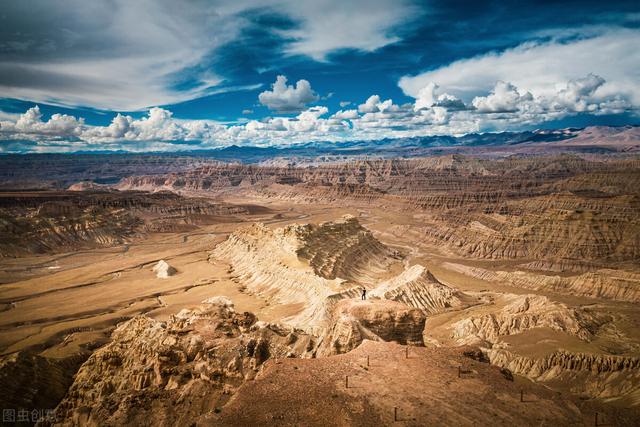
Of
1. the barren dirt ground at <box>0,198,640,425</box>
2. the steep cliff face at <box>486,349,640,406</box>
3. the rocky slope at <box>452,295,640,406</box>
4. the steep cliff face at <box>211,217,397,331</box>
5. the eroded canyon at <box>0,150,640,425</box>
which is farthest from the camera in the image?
the steep cliff face at <box>211,217,397,331</box>

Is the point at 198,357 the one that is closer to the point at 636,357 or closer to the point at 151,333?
the point at 151,333

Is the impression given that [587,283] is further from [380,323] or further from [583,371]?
[380,323]

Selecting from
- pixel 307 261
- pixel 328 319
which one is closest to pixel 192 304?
pixel 307 261

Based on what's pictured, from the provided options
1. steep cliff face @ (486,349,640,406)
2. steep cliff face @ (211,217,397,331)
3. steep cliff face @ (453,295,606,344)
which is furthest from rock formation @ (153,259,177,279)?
steep cliff face @ (486,349,640,406)

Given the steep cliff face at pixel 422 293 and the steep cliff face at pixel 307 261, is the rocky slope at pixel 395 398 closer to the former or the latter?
the steep cliff face at pixel 307 261

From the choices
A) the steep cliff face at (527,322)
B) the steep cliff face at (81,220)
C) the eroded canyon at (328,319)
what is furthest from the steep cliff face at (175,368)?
the steep cliff face at (81,220)

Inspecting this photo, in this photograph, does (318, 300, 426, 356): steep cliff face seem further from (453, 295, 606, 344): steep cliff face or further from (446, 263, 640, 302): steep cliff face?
(446, 263, 640, 302): steep cliff face
